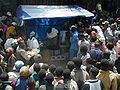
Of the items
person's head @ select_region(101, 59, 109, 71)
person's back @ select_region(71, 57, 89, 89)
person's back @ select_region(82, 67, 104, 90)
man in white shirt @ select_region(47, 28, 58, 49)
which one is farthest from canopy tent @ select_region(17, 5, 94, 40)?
person's back @ select_region(82, 67, 104, 90)

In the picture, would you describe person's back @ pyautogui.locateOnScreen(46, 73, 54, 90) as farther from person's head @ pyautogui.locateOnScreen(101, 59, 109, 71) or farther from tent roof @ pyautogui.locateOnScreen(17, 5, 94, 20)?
tent roof @ pyautogui.locateOnScreen(17, 5, 94, 20)

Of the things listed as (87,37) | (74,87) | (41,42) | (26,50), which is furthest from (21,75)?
(41,42)

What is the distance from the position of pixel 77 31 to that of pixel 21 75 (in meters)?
4.28

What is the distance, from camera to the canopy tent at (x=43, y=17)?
31.6 ft

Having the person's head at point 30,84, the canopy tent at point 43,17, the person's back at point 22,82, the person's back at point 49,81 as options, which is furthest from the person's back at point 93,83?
the canopy tent at point 43,17

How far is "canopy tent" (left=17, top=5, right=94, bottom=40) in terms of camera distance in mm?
9617

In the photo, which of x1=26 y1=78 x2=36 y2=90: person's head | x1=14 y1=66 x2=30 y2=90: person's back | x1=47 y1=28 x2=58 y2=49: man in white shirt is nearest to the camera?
x1=26 y1=78 x2=36 y2=90: person's head

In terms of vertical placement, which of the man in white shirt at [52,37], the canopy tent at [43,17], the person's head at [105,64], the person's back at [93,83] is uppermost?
the person's head at [105,64]

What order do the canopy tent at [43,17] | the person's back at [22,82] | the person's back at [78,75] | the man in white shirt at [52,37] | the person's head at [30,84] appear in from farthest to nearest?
the man in white shirt at [52,37], the canopy tent at [43,17], the person's back at [78,75], the person's back at [22,82], the person's head at [30,84]

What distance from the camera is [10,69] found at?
22.0 ft

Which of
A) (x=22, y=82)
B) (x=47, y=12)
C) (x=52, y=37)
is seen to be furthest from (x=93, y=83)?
(x=47, y=12)

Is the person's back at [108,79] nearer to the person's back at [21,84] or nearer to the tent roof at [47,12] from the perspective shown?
the person's back at [21,84]

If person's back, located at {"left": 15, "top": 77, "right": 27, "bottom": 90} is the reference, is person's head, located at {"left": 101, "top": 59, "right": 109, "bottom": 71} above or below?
above

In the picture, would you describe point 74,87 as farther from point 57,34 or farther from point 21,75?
point 57,34
